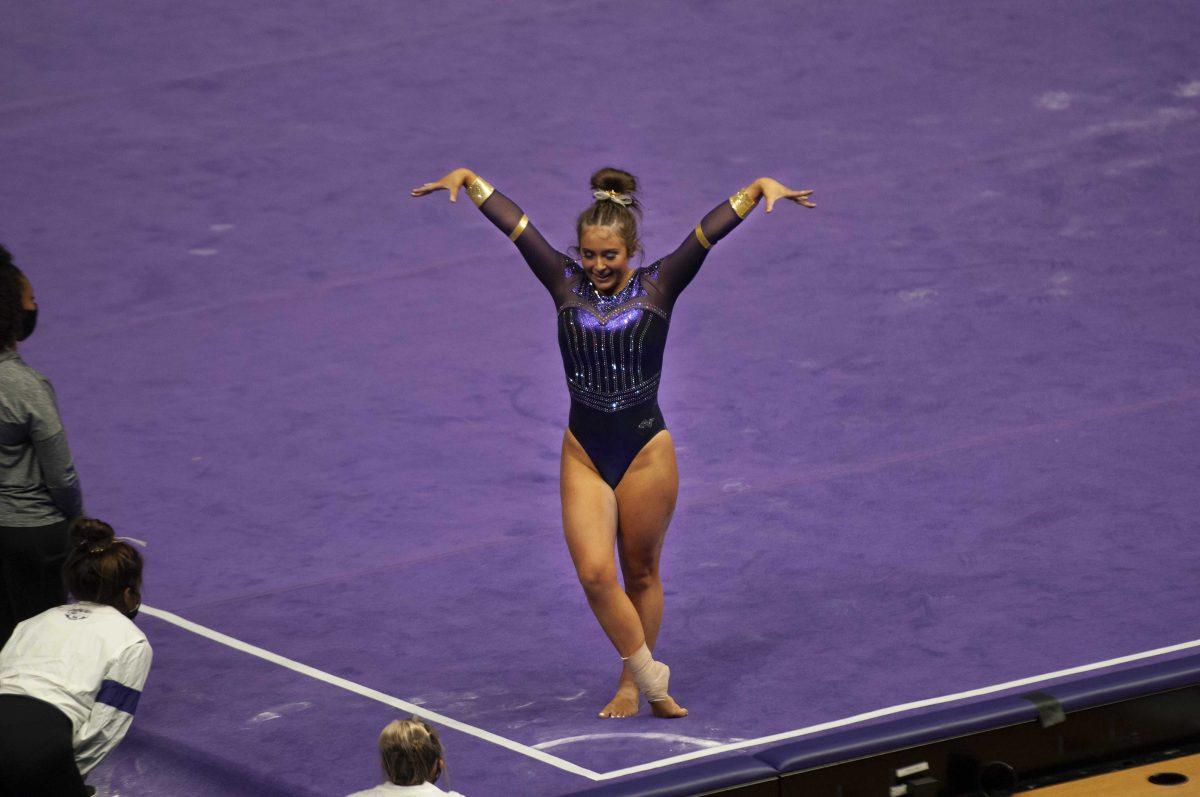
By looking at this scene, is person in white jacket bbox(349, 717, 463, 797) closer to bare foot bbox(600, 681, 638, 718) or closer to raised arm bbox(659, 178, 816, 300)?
bare foot bbox(600, 681, 638, 718)

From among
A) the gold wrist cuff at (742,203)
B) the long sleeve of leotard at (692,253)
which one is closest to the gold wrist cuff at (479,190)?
the long sleeve of leotard at (692,253)

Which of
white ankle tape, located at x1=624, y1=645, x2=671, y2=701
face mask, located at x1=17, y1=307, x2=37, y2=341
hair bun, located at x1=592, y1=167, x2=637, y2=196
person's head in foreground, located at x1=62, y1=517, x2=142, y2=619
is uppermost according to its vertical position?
hair bun, located at x1=592, y1=167, x2=637, y2=196

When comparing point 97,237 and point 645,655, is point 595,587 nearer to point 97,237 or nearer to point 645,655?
point 645,655

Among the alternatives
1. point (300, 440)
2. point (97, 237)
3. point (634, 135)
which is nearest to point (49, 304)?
point (97, 237)

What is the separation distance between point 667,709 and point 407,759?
1942 mm

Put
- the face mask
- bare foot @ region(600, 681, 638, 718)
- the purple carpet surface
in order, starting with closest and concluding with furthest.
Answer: the face mask < bare foot @ region(600, 681, 638, 718) < the purple carpet surface

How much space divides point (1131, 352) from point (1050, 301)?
55 centimetres

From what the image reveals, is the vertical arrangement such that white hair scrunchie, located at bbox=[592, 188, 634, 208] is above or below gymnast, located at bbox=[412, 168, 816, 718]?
above

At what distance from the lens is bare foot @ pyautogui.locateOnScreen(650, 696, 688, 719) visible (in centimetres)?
593

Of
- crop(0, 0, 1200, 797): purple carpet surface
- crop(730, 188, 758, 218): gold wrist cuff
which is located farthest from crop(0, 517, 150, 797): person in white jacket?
crop(730, 188, 758, 218): gold wrist cuff

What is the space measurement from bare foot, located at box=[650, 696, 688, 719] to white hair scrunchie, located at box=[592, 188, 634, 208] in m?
1.57

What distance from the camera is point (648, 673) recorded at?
19.2ft

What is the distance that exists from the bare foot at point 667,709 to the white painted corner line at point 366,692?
0.39m

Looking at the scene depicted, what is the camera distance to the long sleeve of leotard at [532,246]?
6020 mm
